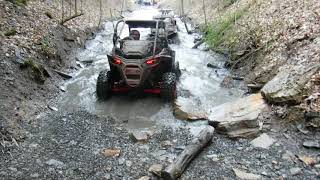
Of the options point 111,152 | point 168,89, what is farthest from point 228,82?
point 111,152

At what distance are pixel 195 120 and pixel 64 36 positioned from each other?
7.59 metres

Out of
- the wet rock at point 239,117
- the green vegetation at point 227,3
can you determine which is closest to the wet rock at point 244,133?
the wet rock at point 239,117

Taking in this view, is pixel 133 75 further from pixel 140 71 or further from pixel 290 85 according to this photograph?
pixel 290 85

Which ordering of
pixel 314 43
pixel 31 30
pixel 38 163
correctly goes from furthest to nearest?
pixel 31 30 → pixel 314 43 → pixel 38 163

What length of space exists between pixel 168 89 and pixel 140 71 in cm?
83

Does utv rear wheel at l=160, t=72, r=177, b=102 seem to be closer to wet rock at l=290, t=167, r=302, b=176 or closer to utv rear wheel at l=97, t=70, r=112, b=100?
utv rear wheel at l=97, t=70, r=112, b=100

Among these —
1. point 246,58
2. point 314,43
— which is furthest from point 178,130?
point 246,58

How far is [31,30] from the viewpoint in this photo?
38.8 ft

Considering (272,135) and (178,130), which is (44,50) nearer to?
(178,130)

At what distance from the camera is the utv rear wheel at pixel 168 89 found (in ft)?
29.6

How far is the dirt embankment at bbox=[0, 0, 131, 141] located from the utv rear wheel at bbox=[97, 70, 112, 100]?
48.8 inches

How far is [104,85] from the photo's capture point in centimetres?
925

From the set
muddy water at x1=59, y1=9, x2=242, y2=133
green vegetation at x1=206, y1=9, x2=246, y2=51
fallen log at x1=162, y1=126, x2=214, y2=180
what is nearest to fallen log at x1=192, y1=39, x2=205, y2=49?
green vegetation at x1=206, y1=9, x2=246, y2=51

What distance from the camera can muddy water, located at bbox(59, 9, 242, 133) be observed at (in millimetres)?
8453
